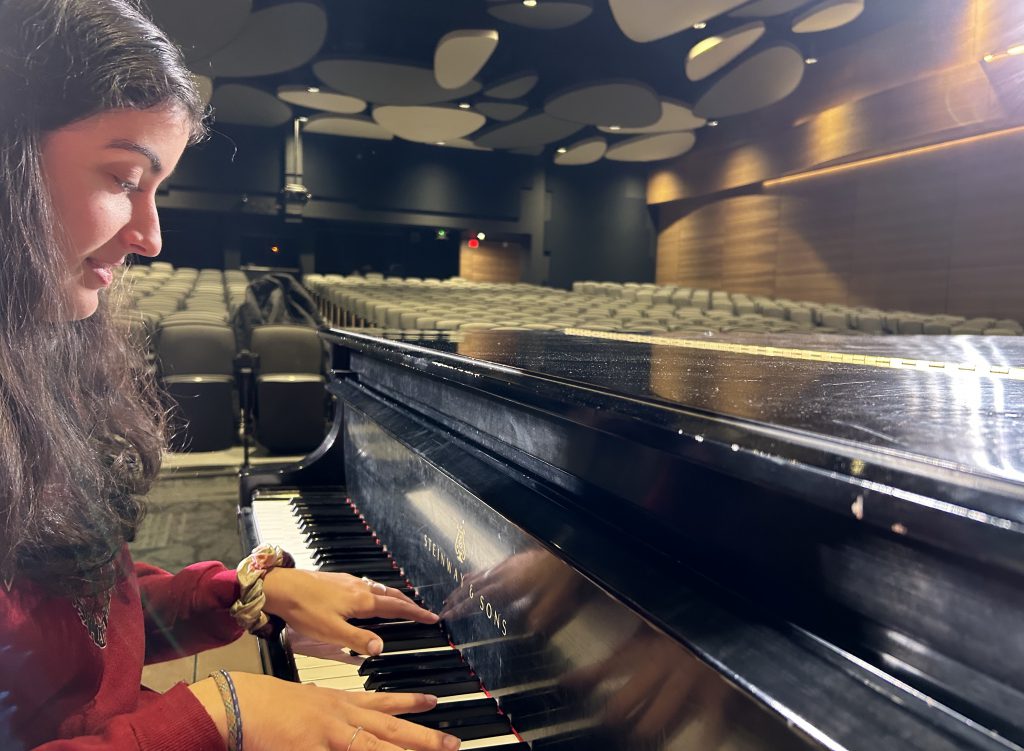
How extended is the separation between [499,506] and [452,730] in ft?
0.83

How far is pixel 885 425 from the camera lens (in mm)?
513

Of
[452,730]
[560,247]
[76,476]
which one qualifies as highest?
[560,247]

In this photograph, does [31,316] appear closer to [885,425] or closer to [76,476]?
[76,476]

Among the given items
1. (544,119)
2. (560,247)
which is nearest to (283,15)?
Result: (544,119)

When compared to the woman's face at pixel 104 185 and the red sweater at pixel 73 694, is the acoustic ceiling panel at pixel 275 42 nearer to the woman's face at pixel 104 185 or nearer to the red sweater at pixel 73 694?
the woman's face at pixel 104 185

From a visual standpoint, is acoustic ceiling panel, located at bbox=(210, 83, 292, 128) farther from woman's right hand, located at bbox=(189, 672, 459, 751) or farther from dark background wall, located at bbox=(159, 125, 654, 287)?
woman's right hand, located at bbox=(189, 672, 459, 751)

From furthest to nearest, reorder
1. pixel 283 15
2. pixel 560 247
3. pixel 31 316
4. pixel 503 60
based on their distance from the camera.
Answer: pixel 560 247 < pixel 503 60 < pixel 283 15 < pixel 31 316

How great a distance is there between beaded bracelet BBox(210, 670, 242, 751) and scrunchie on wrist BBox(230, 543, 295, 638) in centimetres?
30

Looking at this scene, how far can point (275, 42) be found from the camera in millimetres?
8750

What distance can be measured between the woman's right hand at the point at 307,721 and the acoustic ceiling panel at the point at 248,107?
11794 mm

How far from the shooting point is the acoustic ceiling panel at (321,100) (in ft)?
35.8

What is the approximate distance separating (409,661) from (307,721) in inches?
12.2

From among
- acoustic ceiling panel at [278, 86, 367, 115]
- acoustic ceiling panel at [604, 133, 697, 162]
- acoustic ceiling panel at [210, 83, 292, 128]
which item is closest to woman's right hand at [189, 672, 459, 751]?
acoustic ceiling panel at [278, 86, 367, 115]

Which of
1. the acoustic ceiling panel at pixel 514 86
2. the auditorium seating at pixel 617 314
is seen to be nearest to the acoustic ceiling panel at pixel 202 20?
the auditorium seating at pixel 617 314
